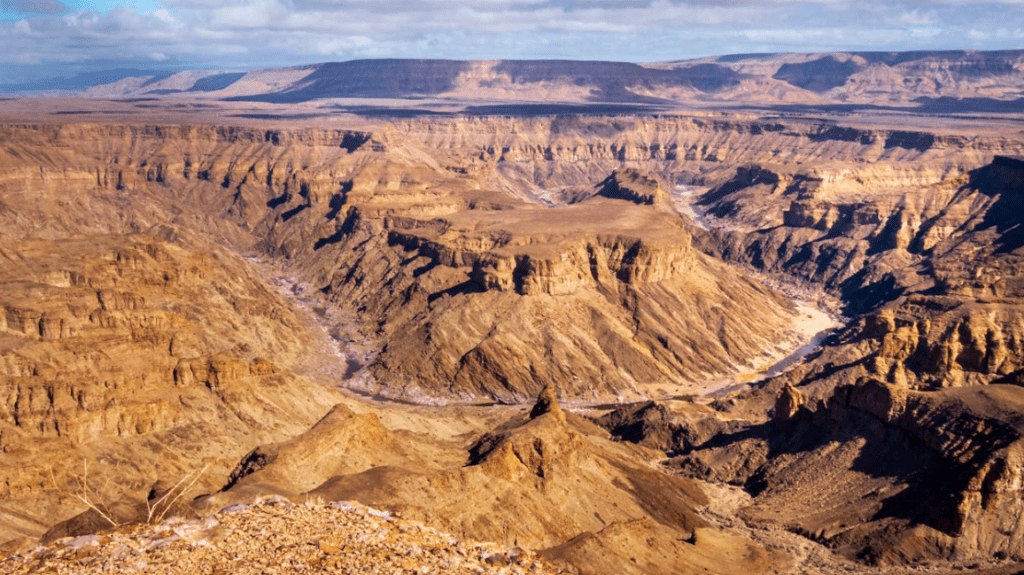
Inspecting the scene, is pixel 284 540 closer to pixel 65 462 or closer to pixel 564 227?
pixel 65 462

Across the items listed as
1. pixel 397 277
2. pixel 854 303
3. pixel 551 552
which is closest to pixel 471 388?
pixel 397 277

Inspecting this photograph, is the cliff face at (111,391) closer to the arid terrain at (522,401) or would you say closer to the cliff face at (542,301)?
the arid terrain at (522,401)

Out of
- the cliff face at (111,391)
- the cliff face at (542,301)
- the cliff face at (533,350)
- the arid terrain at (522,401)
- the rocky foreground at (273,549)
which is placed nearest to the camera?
the rocky foreground at (273,549)

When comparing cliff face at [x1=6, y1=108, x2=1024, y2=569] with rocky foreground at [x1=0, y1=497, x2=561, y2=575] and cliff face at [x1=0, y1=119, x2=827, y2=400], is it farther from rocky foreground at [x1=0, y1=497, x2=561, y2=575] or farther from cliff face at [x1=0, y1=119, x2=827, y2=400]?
rocky foreground at [x1=0, y1=497, x2=561, y2=575]

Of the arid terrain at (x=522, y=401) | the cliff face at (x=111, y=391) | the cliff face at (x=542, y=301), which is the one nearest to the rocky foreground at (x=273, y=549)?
the arid terrain at (x=522, y=401)

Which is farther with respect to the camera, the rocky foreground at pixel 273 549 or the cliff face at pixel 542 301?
the cliff face at pixel 542 301

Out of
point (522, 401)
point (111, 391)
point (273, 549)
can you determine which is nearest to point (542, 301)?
point (522, 401)

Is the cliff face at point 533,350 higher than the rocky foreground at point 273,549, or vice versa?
the rocky foreground at point 273,549

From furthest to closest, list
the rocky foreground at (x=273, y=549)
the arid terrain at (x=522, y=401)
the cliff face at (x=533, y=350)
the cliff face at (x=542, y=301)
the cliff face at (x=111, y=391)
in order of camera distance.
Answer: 1. the cliff face at (x=542, y=301)
2. the cliff face at (x=111, y=391)
3. the cliff face at (x=533, y=350)
4. the arid terrain at (x=522, y=401)
5. the rocky foreground at (x=273, y=549)

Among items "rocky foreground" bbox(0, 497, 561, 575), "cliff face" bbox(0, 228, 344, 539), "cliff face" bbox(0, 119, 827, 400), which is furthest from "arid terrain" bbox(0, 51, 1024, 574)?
"cliff face" bbox(0, 119, 827, 400)
